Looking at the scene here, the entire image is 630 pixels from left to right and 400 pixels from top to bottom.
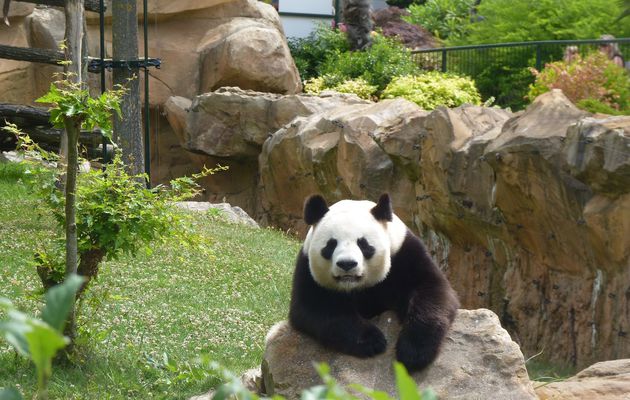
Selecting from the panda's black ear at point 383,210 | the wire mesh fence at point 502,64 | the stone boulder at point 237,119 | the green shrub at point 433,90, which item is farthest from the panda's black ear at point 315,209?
the wire mesh fence at point 502,64

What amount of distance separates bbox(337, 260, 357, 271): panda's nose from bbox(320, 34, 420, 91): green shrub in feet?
43.5

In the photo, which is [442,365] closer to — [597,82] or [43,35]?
[597,82]

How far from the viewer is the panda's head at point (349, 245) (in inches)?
168

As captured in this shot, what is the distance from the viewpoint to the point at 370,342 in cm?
448

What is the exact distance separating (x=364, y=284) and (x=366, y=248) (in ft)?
0.74

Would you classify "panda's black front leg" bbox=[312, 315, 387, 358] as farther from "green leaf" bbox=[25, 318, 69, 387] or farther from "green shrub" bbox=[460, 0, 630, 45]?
"green shrub" bbox=[460, 0, 630, 45]

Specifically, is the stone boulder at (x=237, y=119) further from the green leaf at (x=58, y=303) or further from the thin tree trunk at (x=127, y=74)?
the green leaf at (x=58, y=303)

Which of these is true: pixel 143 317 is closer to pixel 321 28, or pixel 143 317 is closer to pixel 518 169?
pixel 518 169

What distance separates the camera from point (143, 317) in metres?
7.27

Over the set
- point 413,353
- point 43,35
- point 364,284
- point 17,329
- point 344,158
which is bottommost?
point 344,158

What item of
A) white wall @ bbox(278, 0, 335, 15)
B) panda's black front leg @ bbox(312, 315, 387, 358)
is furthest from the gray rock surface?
white wall @ bbox(278, 0, 335, 15)

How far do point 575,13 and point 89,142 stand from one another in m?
11.3

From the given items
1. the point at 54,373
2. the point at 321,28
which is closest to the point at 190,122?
the point at 321,28

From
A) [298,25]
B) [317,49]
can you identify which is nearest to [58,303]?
[317,49]
